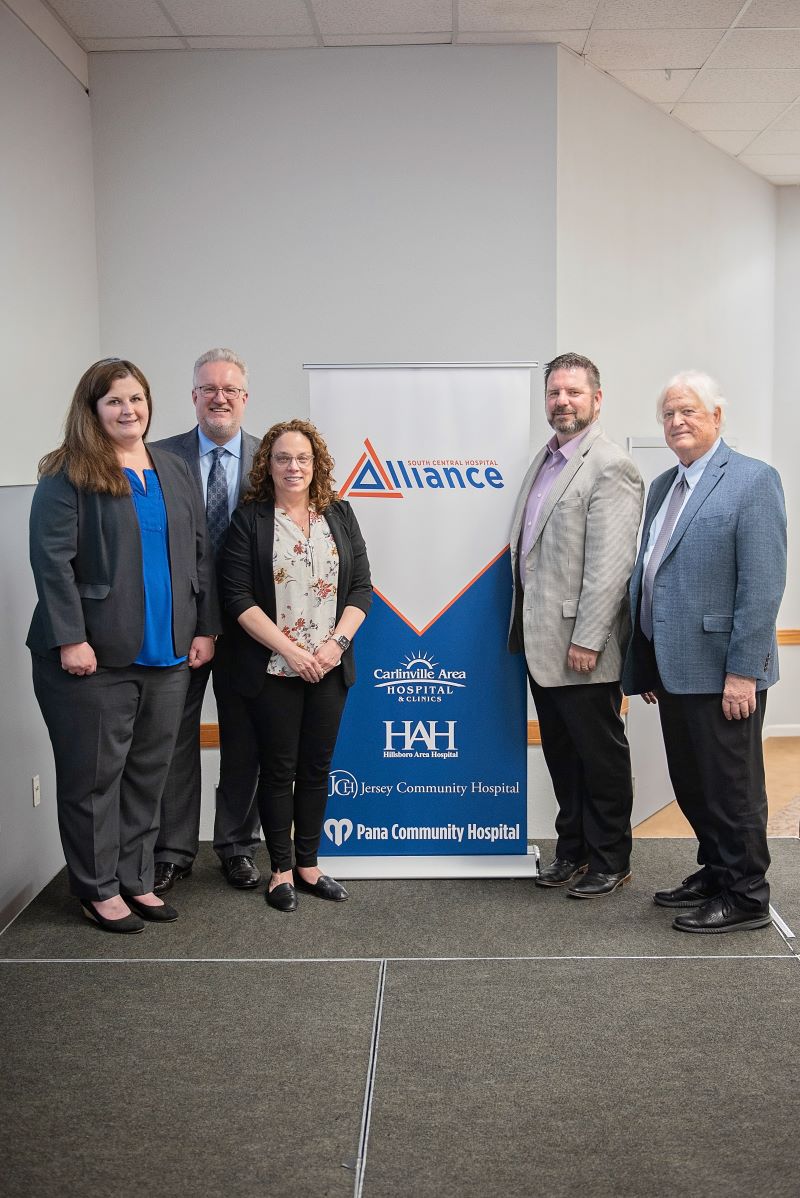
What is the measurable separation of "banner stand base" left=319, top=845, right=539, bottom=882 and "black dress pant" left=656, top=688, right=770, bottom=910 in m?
0.67

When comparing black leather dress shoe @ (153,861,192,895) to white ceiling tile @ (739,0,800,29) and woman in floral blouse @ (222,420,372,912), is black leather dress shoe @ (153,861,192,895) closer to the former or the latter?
woman in floral blouse @ (222,420,372,912)

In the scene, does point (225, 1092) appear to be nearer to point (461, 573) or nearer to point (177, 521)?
point (177, 521)

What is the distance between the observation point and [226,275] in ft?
13.4

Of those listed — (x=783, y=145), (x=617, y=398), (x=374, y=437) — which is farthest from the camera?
(x=783, y=145)

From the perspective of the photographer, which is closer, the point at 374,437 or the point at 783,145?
the point at 374,437

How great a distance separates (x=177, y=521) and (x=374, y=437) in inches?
28.8

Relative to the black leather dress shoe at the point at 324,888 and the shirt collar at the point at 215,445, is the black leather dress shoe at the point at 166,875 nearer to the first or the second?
the black leather dress shoe at the point at 324,888

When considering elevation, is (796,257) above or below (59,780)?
above

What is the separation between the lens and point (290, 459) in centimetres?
303

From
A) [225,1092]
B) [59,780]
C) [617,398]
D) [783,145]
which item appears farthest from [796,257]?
[225,1092]

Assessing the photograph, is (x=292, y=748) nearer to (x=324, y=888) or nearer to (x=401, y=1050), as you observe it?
(x=324, y=888)

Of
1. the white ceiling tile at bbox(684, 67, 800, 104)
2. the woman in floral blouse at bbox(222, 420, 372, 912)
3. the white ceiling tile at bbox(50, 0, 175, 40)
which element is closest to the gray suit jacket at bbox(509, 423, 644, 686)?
the woman in floral blouse at bbox(222, 420, 372, 912)

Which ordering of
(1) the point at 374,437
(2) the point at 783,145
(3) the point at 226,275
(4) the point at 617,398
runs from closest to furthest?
(1) the point at 374,437
(3) the point at 226,275
(4) the point at 617,398
(2) the point at 783,145

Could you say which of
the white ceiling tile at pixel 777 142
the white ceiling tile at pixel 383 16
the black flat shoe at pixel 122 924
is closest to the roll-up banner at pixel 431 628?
the black flat shoe at pixel 122 924
